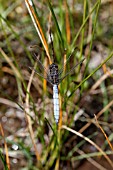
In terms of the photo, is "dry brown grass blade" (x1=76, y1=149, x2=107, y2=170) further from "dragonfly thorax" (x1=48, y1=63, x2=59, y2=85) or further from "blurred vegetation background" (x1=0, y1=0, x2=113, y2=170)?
"dragonfly thorax" (x1=48, y1=63, x2=59, y2=85)

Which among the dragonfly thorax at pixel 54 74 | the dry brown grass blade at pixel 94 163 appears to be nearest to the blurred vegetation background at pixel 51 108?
the dry brown grass blade at pixel 94 163

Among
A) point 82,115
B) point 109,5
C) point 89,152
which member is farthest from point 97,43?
point 89,152

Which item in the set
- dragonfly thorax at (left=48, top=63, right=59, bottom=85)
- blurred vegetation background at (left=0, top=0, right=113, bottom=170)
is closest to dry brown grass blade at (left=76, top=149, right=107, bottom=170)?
blurred vegetation background at (left=0, top=0, right=113, bottom=170)

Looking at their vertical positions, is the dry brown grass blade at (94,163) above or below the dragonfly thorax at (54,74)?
below

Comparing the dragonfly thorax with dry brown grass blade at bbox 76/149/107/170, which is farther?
dry brown grass blade at bbox 76/149/107/170

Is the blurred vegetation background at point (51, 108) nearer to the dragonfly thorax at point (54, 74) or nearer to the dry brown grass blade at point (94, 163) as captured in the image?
the dry brown grass blade at point (94, 163)

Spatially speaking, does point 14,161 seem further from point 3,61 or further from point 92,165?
point 3,61

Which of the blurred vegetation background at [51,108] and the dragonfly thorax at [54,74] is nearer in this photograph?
the dragonfly thorax at [54,74]

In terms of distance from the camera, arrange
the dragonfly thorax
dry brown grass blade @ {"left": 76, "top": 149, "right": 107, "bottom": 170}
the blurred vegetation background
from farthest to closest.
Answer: dry brown grass blade @ {"left": 76, "top": 149, "right": 107, "bottom": 170}
the blurred vegetation background
the dragonfly thorax
